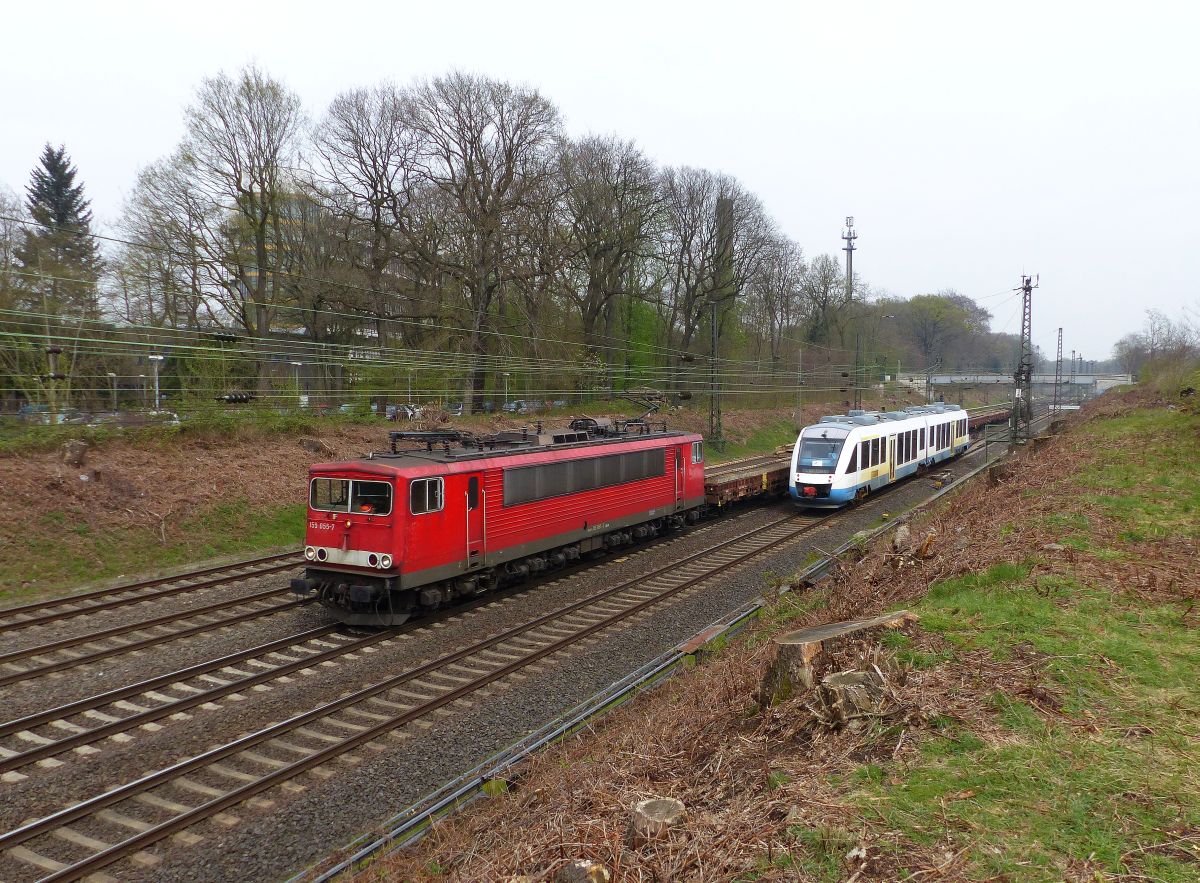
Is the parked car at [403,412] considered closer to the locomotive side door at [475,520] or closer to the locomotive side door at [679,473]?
the locomotive side door at [679,473]

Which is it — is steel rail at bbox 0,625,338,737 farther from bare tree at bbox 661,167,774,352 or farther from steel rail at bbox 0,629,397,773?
bare tree at bbox 661,167,774,352

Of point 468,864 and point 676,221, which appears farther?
point 676,221

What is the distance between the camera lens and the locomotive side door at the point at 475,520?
13.2 meters

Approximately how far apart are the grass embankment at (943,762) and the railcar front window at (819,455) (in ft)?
44.5

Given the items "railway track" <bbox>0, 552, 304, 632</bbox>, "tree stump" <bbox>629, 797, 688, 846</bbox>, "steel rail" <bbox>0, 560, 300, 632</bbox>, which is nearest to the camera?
"tree stump" <bbox>629, 797, 688, 846</bbox>

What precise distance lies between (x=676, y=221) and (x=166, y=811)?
4305 cm

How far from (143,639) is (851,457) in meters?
19.3

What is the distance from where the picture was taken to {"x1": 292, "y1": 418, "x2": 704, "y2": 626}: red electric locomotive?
11.9 metres

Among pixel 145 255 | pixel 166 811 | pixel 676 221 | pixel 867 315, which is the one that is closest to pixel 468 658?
pixel 166 811

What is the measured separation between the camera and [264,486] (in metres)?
20.6

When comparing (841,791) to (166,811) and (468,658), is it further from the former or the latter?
(468,658)

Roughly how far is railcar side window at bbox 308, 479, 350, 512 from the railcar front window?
50.9ft

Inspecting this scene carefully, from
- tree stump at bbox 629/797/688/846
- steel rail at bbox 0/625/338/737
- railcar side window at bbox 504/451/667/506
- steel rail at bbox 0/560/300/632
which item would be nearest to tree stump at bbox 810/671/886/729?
tree stump at bbox 629/797/688/846

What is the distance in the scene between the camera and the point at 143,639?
11.6 metres
